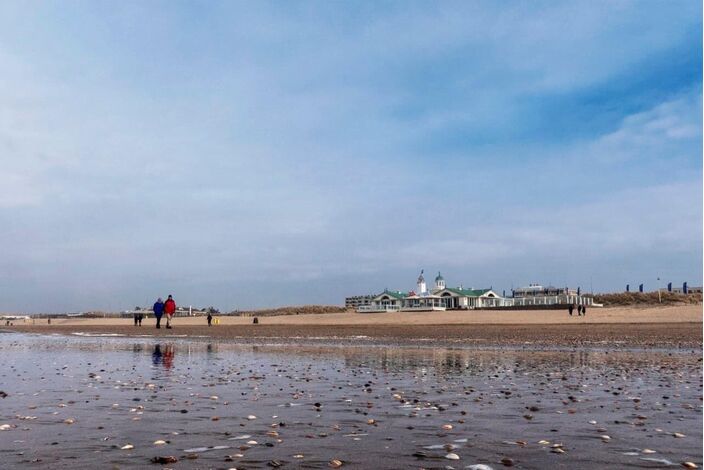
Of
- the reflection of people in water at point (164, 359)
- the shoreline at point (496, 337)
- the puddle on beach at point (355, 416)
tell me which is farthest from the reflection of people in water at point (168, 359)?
the shoreline at point (496, 337)

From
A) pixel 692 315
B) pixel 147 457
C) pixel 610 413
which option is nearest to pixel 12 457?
pixel 147 457

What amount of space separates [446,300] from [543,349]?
5155 inches

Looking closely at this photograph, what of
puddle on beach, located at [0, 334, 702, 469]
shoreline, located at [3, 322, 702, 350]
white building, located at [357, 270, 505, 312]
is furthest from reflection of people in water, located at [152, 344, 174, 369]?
white building, located at [357, 270, 505, 312]

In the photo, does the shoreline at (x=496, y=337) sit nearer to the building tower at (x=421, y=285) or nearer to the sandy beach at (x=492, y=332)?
the sandy beach at (x=492, y=332)

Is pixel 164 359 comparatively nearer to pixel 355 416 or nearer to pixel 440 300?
pixel 355 416

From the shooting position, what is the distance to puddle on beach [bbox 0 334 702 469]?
8.29 m

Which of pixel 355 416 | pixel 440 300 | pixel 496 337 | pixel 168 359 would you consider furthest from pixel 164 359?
pixel 440 300

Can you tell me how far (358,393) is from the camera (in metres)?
14.6

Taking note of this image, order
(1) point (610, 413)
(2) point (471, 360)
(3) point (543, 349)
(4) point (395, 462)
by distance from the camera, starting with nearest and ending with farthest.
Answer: (4) point (395, 462)
(1) point (610, 413)
(2) point (471, 360)
(3) point (543, 349)

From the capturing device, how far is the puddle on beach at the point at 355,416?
27.2 feet

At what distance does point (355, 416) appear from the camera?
11508 millimetres

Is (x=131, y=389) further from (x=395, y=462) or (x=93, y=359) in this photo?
(x=93, y=359)

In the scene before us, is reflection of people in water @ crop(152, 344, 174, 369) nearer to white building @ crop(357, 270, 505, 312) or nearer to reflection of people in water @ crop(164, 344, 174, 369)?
reflection of people in water @ crop(164, 344, 174, 369)

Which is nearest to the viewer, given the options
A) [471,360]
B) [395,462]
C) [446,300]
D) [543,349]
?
[395,462]
